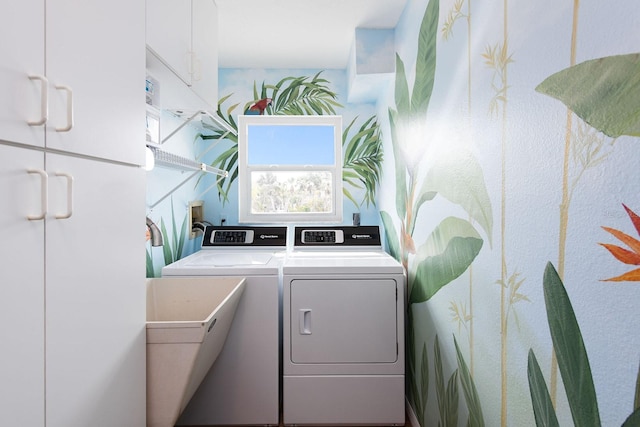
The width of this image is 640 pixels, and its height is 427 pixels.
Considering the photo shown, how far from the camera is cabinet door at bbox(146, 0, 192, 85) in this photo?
5.01ft

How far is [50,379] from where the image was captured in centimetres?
85

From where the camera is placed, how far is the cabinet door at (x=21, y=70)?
0.72 metres

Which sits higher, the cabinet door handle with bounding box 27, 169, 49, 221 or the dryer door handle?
the cabinet door handle with bounding box 27, 169, 49, 221

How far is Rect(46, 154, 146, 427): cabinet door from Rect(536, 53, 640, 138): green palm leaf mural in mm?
1138

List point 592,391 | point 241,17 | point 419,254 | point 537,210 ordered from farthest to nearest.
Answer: point 241,17 → point 419,254 → point 537,210 → point 592,391

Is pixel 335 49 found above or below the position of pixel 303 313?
above

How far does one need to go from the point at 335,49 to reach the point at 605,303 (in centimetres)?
255

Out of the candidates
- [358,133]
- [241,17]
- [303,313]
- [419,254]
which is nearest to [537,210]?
[419,254]

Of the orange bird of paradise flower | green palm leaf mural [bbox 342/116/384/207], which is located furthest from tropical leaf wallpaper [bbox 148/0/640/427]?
green palm leaf mural [bbox 342/116/384/207]

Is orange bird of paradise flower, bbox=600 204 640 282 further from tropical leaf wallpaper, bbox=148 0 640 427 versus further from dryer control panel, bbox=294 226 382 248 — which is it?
dryer control panel, bbox=294 226 382 248

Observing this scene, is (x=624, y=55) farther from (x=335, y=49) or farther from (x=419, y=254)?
(x=335, y=49)

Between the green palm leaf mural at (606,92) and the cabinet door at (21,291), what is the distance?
114cm

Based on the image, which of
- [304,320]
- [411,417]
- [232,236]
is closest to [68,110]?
[304,320]

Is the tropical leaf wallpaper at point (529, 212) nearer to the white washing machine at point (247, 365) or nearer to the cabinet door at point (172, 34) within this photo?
the white washing machine at point (247, 365)
